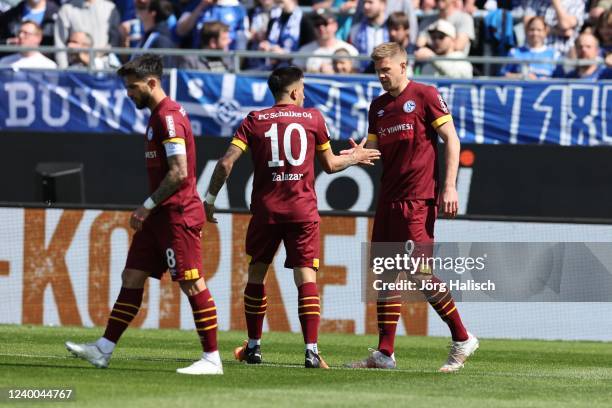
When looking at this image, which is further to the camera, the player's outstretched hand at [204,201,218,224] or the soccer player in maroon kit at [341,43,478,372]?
the soccer player in maroon kit at [341,43,478,372]

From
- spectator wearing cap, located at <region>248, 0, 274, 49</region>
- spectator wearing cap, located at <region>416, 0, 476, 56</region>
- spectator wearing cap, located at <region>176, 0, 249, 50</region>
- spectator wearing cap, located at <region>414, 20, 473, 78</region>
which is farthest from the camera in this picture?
spectator wearing cap, located at <region>248, 0, 274, 49</region>

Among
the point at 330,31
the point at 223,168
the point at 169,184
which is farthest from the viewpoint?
the point at 330,31

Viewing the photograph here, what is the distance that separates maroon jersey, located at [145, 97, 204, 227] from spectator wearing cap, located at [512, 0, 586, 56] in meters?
9.82

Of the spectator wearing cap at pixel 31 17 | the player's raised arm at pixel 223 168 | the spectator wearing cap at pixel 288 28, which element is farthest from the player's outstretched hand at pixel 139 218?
the spectator wearing cap at pixel 31 17

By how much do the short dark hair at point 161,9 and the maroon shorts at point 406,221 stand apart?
31.0ft

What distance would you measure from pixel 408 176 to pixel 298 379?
79.9 inches

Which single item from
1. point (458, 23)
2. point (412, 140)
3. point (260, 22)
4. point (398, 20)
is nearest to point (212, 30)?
point (260, 22)

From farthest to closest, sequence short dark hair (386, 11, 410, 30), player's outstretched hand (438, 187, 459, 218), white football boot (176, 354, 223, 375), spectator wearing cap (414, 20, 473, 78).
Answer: short dark hair (386, 11, 410, 30)
spectator wearing cap (414, 20, 473, 78)
player's outstretched hand (438, 187, 459, 218)
white football boot (176, 354, 223, 375)

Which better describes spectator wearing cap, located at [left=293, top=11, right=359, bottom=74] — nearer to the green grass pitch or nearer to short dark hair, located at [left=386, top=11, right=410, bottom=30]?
short dark hair, located at [left=386, top=11, right=410, bottom=30]

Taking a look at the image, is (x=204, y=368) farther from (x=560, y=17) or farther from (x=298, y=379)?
(x=560, y=17)

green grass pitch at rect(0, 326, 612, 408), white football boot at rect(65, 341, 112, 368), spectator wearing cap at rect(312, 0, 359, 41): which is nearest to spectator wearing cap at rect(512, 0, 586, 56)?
spectator wearing cap at rect(312, 0, 359, 41)

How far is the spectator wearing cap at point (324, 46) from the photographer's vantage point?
18.3 meters

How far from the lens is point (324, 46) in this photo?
18.5m

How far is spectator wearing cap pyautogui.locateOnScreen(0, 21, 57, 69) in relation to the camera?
738 inches
